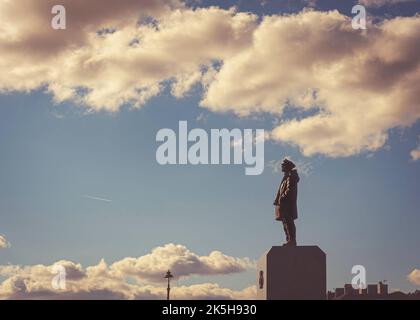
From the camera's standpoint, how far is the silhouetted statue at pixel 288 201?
23.1 m

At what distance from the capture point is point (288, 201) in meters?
23.2

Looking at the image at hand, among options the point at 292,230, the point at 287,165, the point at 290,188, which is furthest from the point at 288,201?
the point at 287,165

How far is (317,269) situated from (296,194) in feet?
9.33

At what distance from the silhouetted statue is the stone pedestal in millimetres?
517

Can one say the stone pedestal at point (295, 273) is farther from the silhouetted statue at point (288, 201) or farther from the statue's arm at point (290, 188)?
the statue's arm at point (290, 188)

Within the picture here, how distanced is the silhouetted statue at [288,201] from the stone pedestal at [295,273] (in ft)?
1.70

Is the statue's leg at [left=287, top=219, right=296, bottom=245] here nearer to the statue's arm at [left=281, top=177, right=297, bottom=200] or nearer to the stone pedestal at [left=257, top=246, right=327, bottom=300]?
the stone pedestal at [left=257, top=246, right=327, bottom=300]

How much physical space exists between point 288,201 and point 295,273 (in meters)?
2.63

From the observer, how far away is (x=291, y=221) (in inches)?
911

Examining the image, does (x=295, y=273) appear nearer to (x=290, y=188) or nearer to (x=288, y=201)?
(x=288, y=201)

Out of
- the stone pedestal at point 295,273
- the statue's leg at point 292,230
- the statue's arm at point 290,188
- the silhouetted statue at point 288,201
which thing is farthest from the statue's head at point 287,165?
the stone pedestal at point 295,273

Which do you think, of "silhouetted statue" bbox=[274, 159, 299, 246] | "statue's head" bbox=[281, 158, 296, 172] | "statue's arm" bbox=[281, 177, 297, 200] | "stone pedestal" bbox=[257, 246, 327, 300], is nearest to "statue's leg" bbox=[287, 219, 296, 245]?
"silhouetted statue" bbox=[274, 159, 299, 246]
